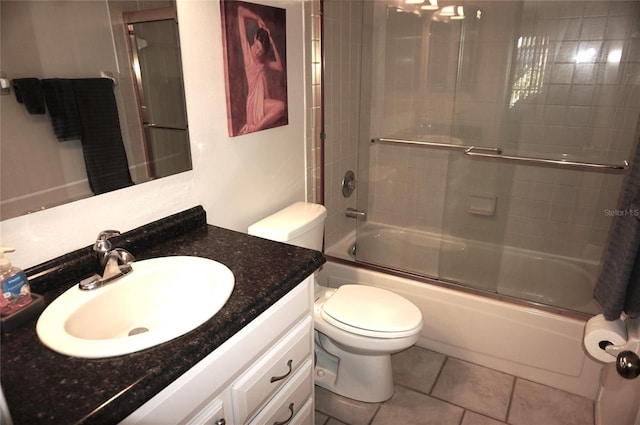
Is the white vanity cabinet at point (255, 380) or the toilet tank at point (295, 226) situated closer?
the white vanity cabinet at point (255, 380)

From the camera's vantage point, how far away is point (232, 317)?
1016 mm

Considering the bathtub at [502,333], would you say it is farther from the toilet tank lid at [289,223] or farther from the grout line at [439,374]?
the toilet tank lid at [289,223]

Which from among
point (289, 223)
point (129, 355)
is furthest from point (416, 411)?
point (129, 355)

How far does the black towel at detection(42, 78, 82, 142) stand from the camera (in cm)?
106

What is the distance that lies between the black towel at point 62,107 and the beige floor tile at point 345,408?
150cm

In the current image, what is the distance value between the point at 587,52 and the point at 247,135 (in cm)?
190

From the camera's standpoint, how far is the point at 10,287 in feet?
3.13

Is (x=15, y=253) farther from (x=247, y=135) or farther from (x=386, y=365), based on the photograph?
(x=386, y=365)

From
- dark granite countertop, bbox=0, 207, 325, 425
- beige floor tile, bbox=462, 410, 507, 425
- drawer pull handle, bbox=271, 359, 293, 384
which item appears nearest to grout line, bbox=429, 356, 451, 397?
beige floor tile, bbox=462, 410, 507, 425

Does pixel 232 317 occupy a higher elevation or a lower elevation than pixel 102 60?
lower

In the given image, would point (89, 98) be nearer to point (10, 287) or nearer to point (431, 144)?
point (10, 287)

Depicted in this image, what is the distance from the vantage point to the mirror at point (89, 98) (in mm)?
1010

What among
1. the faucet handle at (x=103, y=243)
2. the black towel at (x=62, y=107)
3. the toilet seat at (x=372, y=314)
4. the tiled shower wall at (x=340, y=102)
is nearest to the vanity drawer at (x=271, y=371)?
the toilet seat at (x=372, y=314)

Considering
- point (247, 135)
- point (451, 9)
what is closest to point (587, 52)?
point (451, 9)
